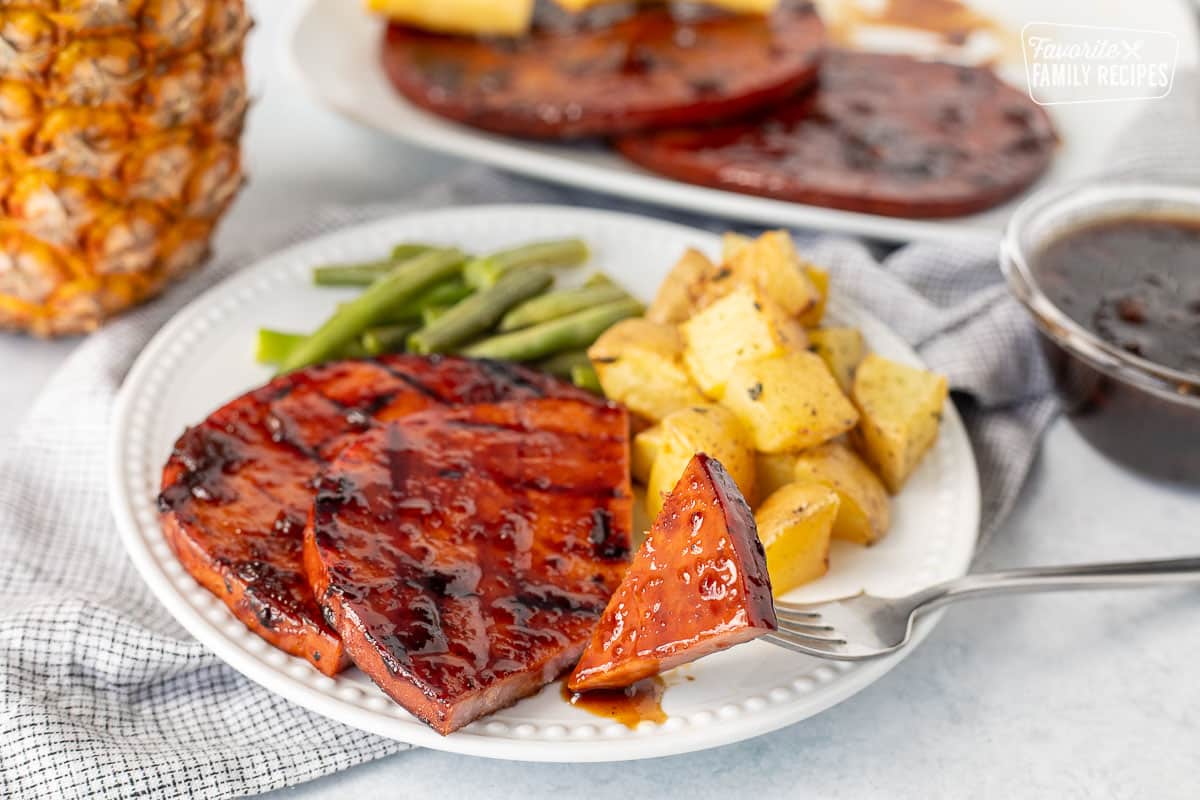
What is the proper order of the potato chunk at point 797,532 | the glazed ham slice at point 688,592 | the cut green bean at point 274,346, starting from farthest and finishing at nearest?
the cut green bean at point 274,346, the potato chunk at point 797,532, the glazed ham slice at point 688,592

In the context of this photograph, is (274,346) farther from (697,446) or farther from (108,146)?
(697,446)

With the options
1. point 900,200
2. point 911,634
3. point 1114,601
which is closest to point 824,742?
point 911,634

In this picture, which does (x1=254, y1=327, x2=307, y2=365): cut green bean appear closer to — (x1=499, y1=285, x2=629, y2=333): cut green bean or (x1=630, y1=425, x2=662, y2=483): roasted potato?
(x1=499, y1=285, x2=629, y2=333): cut green bean

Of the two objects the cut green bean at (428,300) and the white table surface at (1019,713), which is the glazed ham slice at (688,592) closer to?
the white table surface at (1019,713)

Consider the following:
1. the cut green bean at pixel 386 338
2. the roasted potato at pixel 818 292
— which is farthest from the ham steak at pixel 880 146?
the cut green bean at pixel 386 338

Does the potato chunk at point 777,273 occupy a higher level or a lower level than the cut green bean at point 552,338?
higher

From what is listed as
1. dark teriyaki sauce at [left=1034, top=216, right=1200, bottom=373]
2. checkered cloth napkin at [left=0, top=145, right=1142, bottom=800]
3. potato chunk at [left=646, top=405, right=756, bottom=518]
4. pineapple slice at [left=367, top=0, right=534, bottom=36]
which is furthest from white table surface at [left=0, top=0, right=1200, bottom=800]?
pineapple slice at [left=367, top=0, right=534, bottom=36]

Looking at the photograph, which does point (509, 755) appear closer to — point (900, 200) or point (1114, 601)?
point (1114, 601)

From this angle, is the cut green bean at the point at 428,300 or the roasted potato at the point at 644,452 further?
the cut green bean at the point at 428,300
